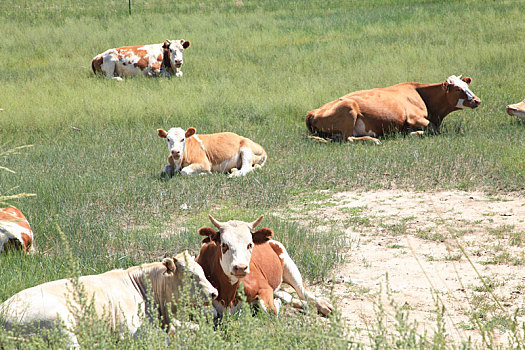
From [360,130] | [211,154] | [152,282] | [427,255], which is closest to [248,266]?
[152,282]

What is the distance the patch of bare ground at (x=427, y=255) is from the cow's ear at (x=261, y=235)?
0.87 metres

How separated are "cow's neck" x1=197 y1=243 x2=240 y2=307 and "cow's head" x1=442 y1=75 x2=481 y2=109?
8.39 metres

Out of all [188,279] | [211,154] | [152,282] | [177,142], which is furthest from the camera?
[211,154]

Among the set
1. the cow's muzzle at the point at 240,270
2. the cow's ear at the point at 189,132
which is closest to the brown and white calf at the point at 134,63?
the cow's ear at the point at 189,132

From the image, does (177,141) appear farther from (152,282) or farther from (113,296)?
(113,296)

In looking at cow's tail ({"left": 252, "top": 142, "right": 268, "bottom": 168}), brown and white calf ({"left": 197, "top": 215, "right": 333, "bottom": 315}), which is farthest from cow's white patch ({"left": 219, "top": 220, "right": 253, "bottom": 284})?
cow's tail ({"left": 252, "top": 142, "right": 268, "bottom": 168})

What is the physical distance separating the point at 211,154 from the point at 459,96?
533cm

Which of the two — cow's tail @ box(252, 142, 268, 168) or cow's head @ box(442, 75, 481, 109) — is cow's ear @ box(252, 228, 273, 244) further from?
cow's head @ box(442, 75, 481, 109)

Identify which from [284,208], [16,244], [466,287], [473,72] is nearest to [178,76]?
[473,72]

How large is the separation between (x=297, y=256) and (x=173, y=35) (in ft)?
54.9

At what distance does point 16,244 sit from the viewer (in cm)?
652

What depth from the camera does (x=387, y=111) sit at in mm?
12273

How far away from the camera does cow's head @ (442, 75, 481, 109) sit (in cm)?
1246

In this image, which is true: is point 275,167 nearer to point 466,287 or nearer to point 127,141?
point 127,141
